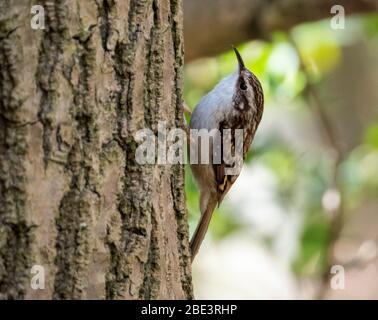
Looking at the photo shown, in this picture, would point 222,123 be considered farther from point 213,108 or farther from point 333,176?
point 333,176

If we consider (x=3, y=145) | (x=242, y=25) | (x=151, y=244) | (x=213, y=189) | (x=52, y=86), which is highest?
(x=242, y=25)

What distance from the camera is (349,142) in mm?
7707

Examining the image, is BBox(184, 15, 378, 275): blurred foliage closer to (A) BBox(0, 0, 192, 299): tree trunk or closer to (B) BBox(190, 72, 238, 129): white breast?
(B) BBox(190, 72, 238, 129): white breast

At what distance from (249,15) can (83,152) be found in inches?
102

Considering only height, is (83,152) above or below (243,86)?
below

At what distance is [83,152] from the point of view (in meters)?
2.21

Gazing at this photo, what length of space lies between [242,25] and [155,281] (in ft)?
8.29

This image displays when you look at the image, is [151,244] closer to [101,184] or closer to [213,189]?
[101,184]

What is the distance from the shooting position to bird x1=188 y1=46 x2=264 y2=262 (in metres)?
3.63

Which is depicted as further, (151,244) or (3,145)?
(151,244)
